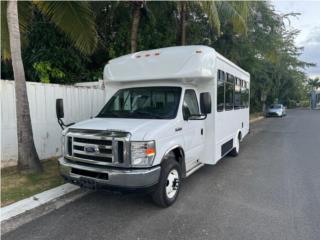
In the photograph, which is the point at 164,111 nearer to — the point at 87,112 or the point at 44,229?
the point at 44,229

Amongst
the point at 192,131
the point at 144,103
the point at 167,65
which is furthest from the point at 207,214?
the point at 167,65

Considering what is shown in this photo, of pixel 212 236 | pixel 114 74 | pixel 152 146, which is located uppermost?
pixel 114 74

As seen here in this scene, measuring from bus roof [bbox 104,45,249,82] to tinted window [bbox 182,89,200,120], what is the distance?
13.9 inches

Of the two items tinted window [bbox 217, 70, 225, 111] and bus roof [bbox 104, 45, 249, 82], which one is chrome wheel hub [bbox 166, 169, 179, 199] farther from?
tinted window [bbox 217, 70, 225, 111]

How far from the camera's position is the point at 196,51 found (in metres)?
5.15

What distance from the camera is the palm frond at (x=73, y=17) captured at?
7008mm

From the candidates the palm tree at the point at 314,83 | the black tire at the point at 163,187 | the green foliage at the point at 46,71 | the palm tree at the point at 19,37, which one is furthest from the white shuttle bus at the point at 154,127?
the palm tree at the point at 314,83

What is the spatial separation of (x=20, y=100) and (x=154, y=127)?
329 cm

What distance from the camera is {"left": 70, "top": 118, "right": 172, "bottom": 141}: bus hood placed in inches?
156

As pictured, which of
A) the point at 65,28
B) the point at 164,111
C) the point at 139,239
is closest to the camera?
the point at 139,239

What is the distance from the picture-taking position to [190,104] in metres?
5.31

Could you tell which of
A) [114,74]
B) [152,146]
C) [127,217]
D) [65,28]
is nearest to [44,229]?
[127,217]

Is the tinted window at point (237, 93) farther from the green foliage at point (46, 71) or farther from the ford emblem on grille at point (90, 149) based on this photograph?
the green foliage at point (46, 71)

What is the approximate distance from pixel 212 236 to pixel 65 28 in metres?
6.64
